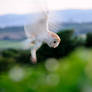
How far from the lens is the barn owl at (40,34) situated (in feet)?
4.58

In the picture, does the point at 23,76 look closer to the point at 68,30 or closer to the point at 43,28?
the point at 43,28

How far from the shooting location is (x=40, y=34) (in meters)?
1.47

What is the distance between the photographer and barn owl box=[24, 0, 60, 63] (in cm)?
140

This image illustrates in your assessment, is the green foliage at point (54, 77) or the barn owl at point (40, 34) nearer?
the green foliage at point (54, 77)

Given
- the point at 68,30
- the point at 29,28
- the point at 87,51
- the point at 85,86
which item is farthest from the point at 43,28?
the point at 68,30

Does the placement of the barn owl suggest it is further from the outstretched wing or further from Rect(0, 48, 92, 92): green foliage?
Rect(0, 48, 92, 92): green foliage

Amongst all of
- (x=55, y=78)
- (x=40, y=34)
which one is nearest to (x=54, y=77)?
(x=55, y=78)

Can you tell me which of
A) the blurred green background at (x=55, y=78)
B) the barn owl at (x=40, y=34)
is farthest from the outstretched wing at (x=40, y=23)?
the blurred green background at (x=55, y=78)

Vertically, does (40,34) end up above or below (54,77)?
below

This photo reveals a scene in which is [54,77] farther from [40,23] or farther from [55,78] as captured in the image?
[40,23]

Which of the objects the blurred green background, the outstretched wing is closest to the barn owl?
the outstretched wing

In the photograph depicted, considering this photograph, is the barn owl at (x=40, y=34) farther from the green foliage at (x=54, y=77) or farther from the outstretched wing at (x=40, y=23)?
the green foliage at (x=54, y=77)

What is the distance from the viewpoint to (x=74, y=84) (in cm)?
48

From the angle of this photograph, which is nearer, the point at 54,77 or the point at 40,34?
Result: the point at 54,77
